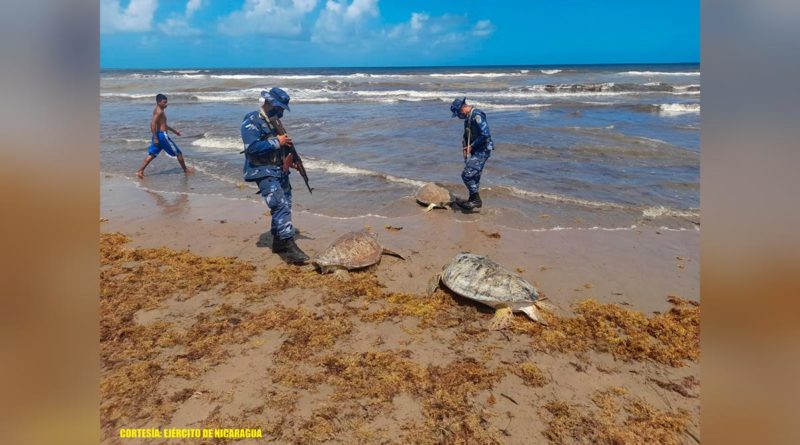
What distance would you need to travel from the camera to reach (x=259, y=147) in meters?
5.46

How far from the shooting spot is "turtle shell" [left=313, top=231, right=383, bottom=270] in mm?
5316

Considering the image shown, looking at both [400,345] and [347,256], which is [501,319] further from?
[347,256]

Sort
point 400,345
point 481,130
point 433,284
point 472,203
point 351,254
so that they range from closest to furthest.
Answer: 1. point 400,345
2. point 433,284
3. point 351,254
4. point 481,130
5. point 472,203

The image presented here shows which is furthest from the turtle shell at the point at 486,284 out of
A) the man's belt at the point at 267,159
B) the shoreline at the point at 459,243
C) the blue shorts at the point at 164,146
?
the blue shorts at the point at 164,146

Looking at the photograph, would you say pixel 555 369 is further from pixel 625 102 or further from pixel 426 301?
pixel 625 102

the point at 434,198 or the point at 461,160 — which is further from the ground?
the point at 461,160

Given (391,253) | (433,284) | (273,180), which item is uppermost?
(273,180)

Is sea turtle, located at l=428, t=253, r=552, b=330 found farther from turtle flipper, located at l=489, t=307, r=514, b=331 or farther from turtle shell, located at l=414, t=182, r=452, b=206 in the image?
turtle shell, located at l=414, t=182, r=452, b=206

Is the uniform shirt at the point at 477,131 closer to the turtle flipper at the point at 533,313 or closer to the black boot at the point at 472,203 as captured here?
the black boot at the point at 472,203

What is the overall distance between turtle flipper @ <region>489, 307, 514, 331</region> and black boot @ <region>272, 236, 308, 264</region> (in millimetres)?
2638

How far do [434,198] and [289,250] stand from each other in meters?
3.18

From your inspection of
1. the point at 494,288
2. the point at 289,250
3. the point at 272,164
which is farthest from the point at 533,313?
the point at 272,164
